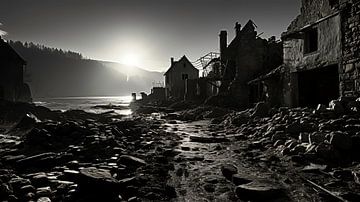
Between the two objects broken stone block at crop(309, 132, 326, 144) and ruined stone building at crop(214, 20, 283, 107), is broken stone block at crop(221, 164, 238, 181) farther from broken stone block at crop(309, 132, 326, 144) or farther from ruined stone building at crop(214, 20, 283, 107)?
ruined stone building at crop(214, 20, 283, 107)

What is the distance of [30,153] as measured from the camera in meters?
8.06

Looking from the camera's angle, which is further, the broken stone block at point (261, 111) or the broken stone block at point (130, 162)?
the broken stone block at point (261, 111)

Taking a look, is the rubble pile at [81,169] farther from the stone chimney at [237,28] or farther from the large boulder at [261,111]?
the stone chimney at [237,28]

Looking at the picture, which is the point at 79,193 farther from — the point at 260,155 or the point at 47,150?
the point at 260,155

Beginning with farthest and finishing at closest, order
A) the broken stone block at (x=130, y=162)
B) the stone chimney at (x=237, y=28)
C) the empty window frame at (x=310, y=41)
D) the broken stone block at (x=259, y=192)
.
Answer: the stone chimney at (x=237, y=28) < the empty window frame at (x=310, y=41) < the broken stone block at (x=130, y=162) < the broken stone block at (x=259, y=192)

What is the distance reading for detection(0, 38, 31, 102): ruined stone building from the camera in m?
34.0

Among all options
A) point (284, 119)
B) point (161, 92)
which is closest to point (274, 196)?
point (284, 119)

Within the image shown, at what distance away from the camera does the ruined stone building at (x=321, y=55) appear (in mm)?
10516

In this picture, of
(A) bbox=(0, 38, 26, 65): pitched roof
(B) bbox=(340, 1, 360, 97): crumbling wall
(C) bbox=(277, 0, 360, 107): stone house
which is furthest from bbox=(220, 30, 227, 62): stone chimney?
(A) bbox=(0, 38, 26, 65): pitched roof

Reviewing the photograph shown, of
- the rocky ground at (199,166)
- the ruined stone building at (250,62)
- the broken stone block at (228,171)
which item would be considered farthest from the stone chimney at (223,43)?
the broken stone block at (228,171)

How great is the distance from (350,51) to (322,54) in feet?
6.13

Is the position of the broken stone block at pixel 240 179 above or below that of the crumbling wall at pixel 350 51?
below

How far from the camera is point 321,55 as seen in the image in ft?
41.1

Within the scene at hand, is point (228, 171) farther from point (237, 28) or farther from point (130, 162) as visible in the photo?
point (237, 28)
